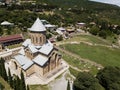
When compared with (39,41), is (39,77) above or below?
below

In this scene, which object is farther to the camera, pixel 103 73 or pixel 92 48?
pixel 92 48

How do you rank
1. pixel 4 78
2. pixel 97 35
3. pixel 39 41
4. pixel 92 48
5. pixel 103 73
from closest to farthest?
pixel 103 73 → pixel 4 78 → pixel 39 41 → pixel 92 48 → pixel 97 35

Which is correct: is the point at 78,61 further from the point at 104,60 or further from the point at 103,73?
the point at 103,73

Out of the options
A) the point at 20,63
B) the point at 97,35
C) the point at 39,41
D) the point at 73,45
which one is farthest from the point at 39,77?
the point at 97,35

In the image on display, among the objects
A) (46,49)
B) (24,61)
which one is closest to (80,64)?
(46,49)

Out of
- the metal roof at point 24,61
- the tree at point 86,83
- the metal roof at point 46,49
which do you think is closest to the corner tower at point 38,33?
the metal roof at point 46,49

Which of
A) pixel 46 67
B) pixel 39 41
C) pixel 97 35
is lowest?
pixel 97 35
